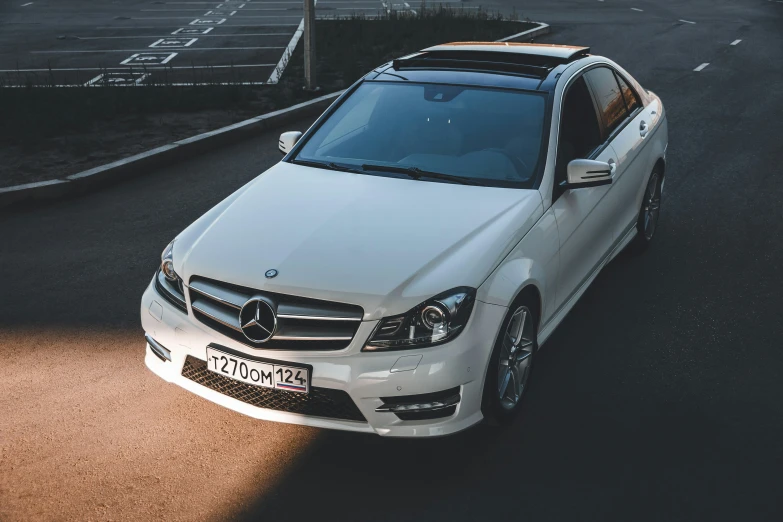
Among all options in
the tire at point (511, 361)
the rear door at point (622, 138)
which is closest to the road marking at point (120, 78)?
the rear door at point (622, 138)

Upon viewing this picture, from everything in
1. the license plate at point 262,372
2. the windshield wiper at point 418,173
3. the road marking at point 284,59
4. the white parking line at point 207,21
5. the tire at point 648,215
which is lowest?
the white parking line at point 207,21

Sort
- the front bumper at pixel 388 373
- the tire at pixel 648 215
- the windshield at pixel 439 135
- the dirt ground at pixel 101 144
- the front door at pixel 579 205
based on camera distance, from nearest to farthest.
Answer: the front bumper at pixel 388 373, the front door at pixel 579 205, the windshield at pixel 439 135, the tire at pixel 648 215, the dirt ground at pixel 101 144

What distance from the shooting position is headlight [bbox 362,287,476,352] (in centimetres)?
409

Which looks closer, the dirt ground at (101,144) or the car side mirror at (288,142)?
the car side mirror at (288,142)

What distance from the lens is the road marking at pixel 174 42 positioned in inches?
831

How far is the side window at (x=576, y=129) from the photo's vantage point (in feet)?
17.7

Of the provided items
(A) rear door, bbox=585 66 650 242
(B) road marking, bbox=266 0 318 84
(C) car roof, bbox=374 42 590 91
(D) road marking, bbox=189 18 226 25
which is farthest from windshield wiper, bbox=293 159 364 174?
(D) road marking, bbox=189 18 226 25

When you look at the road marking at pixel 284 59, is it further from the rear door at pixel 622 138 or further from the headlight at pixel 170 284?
the headlight at pixel 170 284

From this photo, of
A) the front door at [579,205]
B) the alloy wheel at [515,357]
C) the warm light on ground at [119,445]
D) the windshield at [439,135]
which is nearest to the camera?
the warm light on ground at [119,445]

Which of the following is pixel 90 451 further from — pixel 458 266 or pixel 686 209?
pixel 686 209

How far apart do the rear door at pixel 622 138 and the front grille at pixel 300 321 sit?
2.51 m

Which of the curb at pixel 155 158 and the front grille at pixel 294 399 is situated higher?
the front grille at pixel 294 399

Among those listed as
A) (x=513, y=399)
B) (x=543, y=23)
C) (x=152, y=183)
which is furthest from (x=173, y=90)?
(x=543, y=23)

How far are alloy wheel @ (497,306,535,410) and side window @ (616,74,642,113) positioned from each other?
2735mm
